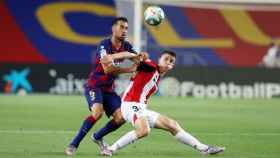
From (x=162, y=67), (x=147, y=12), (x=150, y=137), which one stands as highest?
(x=147, y=12)

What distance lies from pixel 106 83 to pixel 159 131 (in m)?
4.85

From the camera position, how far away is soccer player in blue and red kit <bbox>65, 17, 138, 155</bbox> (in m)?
12.8

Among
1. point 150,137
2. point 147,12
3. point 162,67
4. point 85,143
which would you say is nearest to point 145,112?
point 162,67

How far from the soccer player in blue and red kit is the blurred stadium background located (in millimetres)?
381

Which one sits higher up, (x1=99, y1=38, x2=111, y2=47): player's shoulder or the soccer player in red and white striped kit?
(x1=99, y1=38, x2=111, y2=47): player's shoulder

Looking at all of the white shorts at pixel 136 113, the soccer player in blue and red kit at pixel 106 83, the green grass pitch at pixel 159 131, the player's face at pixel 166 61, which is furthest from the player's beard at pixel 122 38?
the green grass pitch at pixel 159 131

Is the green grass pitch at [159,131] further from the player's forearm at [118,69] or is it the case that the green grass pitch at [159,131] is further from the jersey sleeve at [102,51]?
the jersey sleeve at [102,51]

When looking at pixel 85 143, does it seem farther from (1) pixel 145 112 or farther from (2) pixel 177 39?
(2) pixel 177 39

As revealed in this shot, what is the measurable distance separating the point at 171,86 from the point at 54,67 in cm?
478

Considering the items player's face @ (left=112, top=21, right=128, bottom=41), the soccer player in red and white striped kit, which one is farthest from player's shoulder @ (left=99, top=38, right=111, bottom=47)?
the soccer player in red and white striped kit

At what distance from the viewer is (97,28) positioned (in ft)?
145

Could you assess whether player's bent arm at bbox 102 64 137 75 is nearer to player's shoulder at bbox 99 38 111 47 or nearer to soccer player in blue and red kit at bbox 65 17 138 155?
soccer player in blue and red kit at bbox 65 17 138 155

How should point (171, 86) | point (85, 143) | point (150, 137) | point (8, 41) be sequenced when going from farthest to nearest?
1. point (8, 41)
2. point (171, 86)
3. point (150, 137)
4. point (85, 143)

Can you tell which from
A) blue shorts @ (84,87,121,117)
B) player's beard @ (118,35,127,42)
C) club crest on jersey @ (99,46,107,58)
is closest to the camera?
club crest on jersey @ (99,46,107,58)
